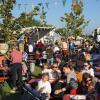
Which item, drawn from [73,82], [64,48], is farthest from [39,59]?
[73,82]

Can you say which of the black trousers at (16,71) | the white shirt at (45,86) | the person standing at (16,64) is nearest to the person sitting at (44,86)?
the white shirt at (45,86)

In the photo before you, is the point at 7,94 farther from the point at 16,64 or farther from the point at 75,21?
the point at 75,21

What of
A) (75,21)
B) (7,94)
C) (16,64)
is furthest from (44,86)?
(75,21)

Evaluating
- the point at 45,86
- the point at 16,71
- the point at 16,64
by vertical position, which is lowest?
the point at 45,86

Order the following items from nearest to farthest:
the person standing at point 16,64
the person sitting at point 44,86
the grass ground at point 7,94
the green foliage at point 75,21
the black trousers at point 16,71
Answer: the person sitting at point 44,86
the grass ground at point 7,94
the person standing at point 16,64
the black trousers at point 16,71
the green foliage at point 75,21

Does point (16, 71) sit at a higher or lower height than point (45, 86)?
higher

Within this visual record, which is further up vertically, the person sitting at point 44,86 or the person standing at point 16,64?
the person standing at point 16,64

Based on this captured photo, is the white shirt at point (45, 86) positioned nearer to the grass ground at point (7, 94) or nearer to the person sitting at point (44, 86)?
the person sitting at point (44, 86)

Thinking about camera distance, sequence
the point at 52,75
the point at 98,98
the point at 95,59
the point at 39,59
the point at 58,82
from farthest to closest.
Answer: the point at 39,59, the point at 95,59, the point at 52,75, the point at 58,82, the point at 98,98

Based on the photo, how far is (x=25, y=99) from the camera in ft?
36.4

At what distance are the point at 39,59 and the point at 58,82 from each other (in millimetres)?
11616

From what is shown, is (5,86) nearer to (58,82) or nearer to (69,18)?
(58,82)

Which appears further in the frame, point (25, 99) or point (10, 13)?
point (10, 13)

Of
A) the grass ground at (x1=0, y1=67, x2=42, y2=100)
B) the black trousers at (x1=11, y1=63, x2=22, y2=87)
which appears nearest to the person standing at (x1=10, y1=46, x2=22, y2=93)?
the black trousers at (x1=11, y1=63, x2=22, y2=87)
